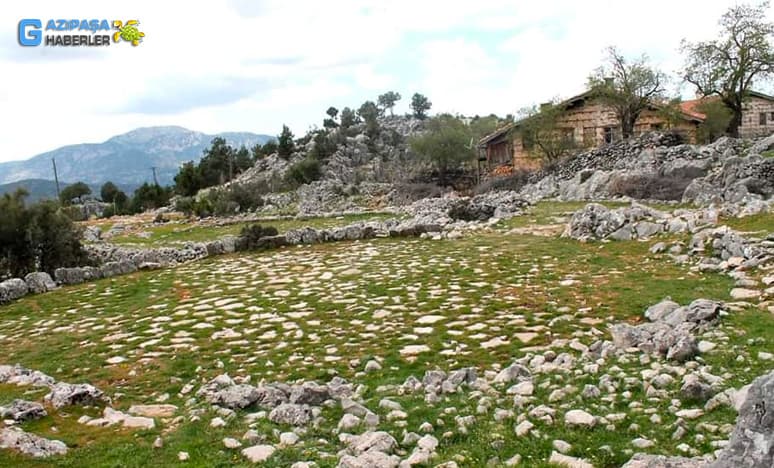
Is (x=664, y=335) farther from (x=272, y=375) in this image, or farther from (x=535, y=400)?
(x=272, y=375)

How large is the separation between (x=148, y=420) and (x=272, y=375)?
1.38 m

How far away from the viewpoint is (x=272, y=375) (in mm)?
6230

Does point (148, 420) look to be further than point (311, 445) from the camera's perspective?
Yes

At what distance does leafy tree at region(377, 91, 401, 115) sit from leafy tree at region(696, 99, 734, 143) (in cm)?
6310

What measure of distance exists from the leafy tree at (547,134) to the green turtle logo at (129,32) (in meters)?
24.3

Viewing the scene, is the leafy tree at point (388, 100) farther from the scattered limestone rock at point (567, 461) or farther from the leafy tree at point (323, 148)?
the scattered limestone rock at point (567, 461)

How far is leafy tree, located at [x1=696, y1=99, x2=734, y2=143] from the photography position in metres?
35.8

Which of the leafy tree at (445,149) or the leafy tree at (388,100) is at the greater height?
the leafy tree at (388,100)

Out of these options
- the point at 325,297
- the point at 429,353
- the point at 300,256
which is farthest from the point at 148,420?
the point at 300,256

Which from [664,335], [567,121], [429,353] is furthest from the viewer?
[567,121]

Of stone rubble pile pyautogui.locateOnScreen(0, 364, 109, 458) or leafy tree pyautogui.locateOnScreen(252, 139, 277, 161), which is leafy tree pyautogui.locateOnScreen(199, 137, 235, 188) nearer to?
leafy tree pyautogui.locateOnScreen(252, 139, 277, 161)

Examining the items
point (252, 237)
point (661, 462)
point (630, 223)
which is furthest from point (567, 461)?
point (252, 237)

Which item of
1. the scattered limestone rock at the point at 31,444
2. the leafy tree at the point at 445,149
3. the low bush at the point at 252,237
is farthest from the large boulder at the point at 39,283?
the leafy tree at the point at 445,149

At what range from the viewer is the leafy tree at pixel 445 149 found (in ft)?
147
